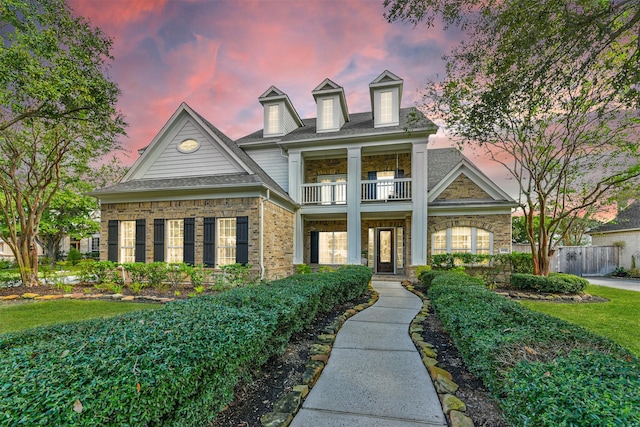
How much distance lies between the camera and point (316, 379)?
10.7 feet

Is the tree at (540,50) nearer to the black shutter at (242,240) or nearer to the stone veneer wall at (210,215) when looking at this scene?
the stone veneer wall at (210,215)

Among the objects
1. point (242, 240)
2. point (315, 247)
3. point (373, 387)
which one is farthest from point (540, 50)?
point (315, 247)

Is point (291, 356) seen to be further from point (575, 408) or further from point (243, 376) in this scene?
point (575, 408)

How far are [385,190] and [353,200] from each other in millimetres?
1511

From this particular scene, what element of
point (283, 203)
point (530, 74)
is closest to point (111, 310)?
point (283, 203)

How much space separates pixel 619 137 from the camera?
9.30 m

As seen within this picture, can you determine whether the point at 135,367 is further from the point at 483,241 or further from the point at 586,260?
the point at 586,260

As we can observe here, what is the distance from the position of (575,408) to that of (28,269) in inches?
549

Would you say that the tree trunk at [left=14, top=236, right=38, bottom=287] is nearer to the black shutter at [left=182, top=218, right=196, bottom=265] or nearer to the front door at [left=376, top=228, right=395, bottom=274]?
the black shutter at [left=182, top=218, right=196, bottom=265]

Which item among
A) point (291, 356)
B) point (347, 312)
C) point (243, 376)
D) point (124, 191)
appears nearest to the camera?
point (243, 376)

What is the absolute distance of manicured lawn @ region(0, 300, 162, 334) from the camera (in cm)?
563

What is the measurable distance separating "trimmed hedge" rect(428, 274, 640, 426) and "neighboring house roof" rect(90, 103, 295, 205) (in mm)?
7362

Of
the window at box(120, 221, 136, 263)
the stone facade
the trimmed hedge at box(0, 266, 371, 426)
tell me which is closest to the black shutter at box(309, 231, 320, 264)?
the stone facade

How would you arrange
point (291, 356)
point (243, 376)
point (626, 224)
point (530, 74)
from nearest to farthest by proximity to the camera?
point (243, 376)
point (291, 356)
point (530, 74)
point (626, 224)
